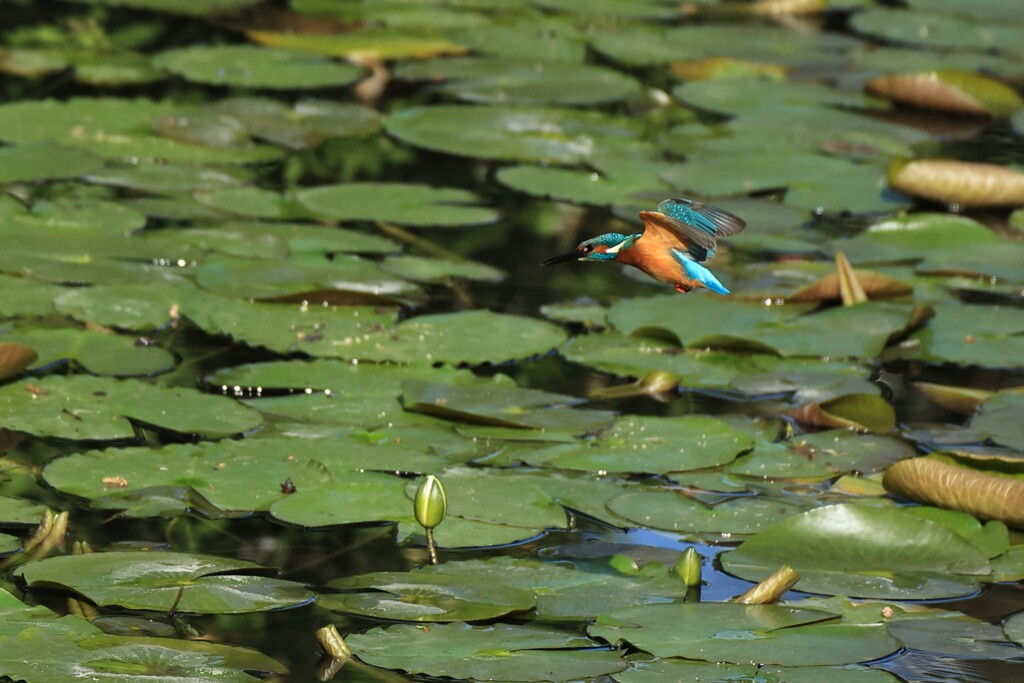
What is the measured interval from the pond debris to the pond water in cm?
5

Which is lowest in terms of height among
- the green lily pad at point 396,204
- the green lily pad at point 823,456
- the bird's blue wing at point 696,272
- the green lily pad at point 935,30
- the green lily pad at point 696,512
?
the green lily pad at point 823,456

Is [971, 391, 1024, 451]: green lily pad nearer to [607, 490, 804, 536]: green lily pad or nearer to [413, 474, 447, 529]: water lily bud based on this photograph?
[607, 490, 804, 536]: green lily pad

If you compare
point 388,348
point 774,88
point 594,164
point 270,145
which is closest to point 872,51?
point 774,88

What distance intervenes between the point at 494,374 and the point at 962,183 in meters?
2.54

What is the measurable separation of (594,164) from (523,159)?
309mm

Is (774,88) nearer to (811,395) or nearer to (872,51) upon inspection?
(872,51)

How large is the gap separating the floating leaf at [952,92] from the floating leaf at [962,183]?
65.1 inches

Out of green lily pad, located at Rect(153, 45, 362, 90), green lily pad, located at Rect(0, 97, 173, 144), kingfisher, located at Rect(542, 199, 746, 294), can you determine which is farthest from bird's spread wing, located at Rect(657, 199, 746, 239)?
green lily pad, located at Rect(153, 45, 362, 90)

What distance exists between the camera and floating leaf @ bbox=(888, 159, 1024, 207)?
6.18m

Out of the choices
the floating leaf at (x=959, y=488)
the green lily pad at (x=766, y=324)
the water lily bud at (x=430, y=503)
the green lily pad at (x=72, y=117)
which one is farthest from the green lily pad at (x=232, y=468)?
the green lily pad at (x=72, y=117)

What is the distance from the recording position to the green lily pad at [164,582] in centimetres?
300

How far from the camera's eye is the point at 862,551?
342cm

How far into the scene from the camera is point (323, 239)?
5379mm

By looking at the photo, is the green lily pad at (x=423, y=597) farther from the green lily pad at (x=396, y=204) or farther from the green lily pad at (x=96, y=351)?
the green lily pad at (x=396, y=204)
